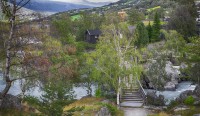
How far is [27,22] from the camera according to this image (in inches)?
669

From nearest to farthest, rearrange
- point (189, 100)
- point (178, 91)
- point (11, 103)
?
point (11, 103), point (189, 100), point (178, 91)

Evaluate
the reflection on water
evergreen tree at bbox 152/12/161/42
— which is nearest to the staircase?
the reflection on water

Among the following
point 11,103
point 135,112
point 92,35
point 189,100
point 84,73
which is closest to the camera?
point 11,103

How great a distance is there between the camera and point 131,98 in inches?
1618

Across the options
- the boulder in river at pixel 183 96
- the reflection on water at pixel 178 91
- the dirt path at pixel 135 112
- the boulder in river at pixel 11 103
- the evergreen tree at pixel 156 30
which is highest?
→ the evergreen tree at pixel 156 30

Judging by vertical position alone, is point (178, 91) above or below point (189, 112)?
below

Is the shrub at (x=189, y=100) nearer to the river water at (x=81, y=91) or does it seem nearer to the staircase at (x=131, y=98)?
the staircase at (x=131, y=98)

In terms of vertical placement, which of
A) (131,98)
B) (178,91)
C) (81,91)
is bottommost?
(178,91)

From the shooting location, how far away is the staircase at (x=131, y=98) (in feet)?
127

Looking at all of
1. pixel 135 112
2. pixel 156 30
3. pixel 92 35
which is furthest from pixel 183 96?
pixel 92 35

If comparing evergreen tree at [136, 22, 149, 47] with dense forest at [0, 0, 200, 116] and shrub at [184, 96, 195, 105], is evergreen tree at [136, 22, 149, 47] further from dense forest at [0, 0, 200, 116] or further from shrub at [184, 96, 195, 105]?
shrub at [184, 96, 195, 105]

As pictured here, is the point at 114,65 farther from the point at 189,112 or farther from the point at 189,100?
the point at 189,112

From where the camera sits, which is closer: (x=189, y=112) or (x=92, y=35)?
(x=189, y=112)

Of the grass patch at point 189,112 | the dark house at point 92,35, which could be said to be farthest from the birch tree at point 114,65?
the dark house at point 92,35
